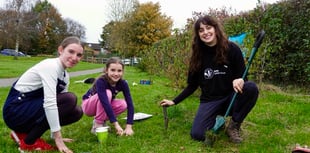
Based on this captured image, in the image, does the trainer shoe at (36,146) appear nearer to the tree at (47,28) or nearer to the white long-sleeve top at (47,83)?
the white long-sleeve top at (47,83)

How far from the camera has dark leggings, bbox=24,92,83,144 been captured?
2.77m

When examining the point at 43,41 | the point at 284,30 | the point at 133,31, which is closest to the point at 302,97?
the point at 284,30

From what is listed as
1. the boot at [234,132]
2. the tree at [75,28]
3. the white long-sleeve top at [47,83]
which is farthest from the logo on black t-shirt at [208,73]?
the tree at [75,28]

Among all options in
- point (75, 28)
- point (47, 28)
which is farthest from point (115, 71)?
point (75, 28)

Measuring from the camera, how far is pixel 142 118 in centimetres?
431

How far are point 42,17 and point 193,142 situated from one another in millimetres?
52922

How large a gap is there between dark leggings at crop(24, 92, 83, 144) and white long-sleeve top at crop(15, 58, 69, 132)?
0.19 metres

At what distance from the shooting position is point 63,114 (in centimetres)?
293

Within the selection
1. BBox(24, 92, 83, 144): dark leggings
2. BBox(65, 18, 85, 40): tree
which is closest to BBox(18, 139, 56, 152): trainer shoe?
BBox(24, 92, 83, 144): dark leggings

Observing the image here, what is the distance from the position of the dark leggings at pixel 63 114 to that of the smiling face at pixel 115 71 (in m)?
0.61

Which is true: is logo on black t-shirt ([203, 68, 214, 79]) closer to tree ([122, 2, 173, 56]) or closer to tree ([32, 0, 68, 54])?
tree ([122, 2, 173, 56])

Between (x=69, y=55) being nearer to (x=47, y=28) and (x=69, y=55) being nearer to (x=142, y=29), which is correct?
(x=142, y=29)

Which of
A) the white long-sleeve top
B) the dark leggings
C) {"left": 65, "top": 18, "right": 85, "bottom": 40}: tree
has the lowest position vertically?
the dark leggings

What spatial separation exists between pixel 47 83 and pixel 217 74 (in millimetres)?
1838
